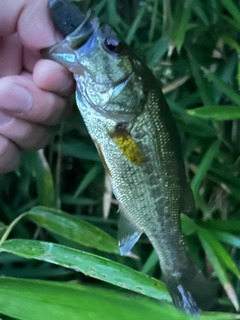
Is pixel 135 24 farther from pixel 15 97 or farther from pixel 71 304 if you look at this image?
pixel 71 304

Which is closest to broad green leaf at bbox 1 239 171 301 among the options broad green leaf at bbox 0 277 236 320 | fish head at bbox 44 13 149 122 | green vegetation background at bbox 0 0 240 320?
green vegetation background at bbox 0 0 240 320

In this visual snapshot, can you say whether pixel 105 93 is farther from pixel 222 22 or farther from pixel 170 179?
pixel 222 22

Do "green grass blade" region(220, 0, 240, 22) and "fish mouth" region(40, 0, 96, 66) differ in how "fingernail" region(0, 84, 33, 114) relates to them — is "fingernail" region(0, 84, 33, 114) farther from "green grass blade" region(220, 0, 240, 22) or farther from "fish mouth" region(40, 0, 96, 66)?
"green grass blade" region(220, 0, 240, 22)

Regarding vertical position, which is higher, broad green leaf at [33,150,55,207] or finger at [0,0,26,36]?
finger at [0,0,26,36]

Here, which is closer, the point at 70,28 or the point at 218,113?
the point at 70,28

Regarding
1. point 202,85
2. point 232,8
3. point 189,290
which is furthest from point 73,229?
point 232,8

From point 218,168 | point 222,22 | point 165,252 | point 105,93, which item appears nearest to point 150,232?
point 165,252

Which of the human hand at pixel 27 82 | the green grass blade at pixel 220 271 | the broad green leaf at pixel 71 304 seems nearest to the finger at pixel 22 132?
the human hand at pixel 27 82
